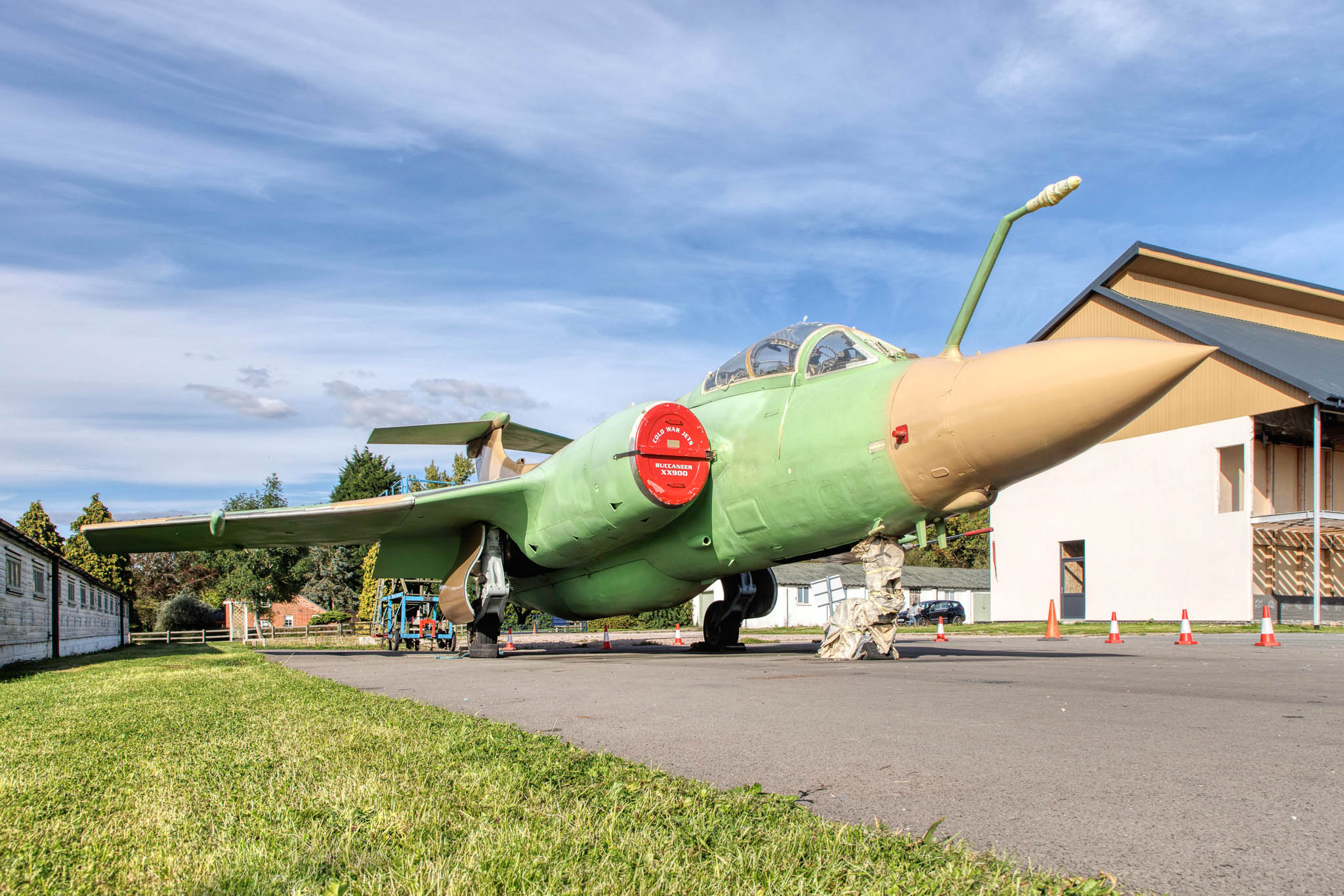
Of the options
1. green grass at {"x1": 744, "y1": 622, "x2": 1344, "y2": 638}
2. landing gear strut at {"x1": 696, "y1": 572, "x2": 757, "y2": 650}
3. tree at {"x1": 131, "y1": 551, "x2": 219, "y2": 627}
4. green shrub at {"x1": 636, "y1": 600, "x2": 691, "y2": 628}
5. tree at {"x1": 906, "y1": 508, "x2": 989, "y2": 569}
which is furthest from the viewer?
tree at {"x1": 906, "y1": 508, "x2": 989, "y2": 569}

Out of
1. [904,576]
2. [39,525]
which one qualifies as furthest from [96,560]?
[904,576]

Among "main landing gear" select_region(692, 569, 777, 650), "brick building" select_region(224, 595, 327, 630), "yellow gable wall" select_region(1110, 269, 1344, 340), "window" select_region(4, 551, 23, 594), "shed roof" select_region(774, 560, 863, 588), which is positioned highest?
"yellow gable wall" select_region(1110, 269, 1344, 340)

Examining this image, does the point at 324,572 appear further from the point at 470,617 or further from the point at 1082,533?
the point at 470,617

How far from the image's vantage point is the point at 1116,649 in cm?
1368

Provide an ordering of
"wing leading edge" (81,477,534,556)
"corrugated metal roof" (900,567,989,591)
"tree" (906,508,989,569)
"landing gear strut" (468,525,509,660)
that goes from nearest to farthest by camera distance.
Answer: "wing leading edge" (81,477,534,556) → "landing gear strut" (468,525,509,660) → "corrugated metal roof" (900,567,989,591) → "tree" (906,508,989,569)

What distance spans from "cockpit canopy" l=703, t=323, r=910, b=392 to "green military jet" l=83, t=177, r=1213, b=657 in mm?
24

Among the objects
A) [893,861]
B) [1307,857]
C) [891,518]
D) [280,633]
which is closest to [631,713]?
[893,861]

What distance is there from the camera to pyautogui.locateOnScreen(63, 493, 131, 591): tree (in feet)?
146

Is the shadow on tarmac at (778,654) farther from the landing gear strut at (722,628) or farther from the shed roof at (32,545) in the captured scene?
the shed roof at (32,545)

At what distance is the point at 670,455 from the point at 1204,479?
77.6ft

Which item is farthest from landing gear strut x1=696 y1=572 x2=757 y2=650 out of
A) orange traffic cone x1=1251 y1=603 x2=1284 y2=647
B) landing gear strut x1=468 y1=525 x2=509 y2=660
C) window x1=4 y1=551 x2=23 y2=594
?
window x1=4 y1=551 x2=23 y2=594

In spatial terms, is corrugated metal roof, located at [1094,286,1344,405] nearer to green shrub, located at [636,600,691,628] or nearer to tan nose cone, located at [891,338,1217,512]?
tan nose cone, located at [891,338,1217,512]

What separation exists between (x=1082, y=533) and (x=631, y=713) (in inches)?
1176

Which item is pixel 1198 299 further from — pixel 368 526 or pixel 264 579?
pixel 264 579
